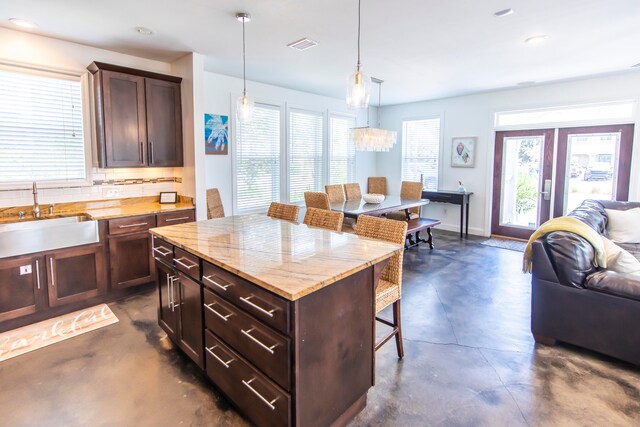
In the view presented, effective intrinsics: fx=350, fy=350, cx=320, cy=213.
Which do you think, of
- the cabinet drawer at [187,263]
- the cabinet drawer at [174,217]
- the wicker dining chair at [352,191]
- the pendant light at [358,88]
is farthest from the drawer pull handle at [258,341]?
the wicker dining chair at [352,191]

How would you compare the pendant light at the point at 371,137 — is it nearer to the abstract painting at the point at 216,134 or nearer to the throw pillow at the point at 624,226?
the abstract painting at the point at 216,134

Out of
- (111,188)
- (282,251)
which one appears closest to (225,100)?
(111,188)

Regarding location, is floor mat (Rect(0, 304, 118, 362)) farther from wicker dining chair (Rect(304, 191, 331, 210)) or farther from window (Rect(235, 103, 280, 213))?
wicker dining chair (Rect(304, 191, 331, 210))

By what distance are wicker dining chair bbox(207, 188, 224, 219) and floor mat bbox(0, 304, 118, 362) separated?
165cm

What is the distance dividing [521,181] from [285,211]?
4771 millimetres

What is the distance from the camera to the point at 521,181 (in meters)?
6.24

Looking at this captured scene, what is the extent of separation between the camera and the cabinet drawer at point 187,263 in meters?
2.10

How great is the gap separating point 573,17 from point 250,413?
13.0 feet

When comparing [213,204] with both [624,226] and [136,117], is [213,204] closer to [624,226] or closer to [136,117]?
[136,117]

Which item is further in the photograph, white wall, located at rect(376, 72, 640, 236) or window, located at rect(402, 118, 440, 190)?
window, located at rect(402, 118, 440, 190)

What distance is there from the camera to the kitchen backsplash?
3.47 m

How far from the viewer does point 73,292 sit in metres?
3.32

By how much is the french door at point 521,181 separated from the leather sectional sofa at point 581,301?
3.74 meters

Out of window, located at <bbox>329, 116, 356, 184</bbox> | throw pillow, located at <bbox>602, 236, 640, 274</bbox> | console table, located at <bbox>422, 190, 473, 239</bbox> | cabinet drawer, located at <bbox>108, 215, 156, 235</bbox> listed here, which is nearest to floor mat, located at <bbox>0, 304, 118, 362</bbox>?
cabinet drawer, located at <bbox>108, 215, 156, 235</bbox>
